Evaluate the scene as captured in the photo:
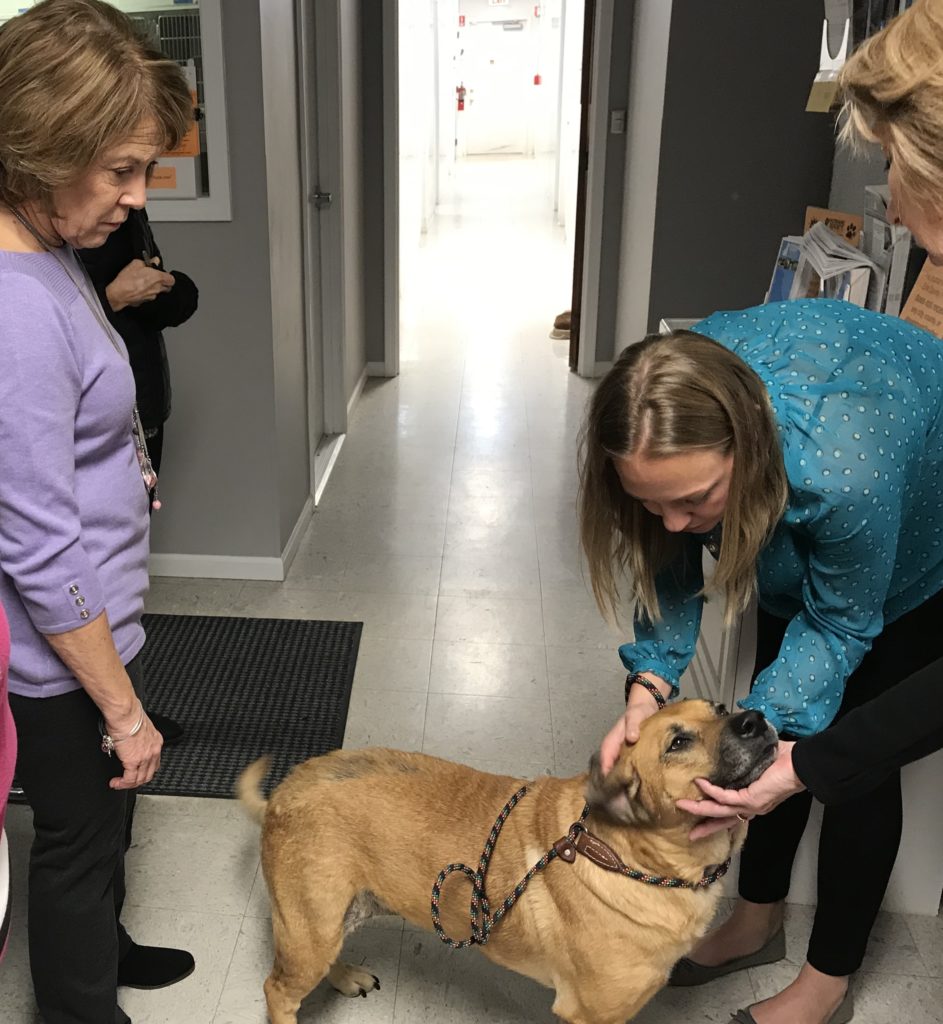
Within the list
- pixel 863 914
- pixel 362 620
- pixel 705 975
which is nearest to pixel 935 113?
pixel 863 914

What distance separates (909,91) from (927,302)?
94 cm

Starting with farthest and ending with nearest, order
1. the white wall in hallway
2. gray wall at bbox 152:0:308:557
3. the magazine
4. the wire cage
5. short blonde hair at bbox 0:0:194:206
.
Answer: the white wall in hallway < gray wall at bbox 152:0:308:557 < the wire cage < the magazine < short blonde hair at bbox 0:0:194:206

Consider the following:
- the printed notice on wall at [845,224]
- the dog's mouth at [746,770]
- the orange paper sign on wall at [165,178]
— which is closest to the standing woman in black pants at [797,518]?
the dog's mouth at [746,770]

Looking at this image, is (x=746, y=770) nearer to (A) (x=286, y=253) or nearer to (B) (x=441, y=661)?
(B) (x=441, y=661)

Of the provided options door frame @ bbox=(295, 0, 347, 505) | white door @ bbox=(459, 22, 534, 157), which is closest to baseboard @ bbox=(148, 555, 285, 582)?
door frame @ bbox=(295, 0, 347, 505)

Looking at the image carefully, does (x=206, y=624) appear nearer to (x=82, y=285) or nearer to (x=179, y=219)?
(x=179, y=219)

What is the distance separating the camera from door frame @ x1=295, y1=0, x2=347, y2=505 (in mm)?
3719

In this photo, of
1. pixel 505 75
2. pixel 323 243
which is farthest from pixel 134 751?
pixel 505 75

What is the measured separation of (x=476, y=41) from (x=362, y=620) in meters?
15.1

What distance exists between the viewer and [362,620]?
2971 millimetres

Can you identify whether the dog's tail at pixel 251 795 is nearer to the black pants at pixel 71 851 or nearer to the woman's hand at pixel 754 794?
the black pants at pixel 71 851

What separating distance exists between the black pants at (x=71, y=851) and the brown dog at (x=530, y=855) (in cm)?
24

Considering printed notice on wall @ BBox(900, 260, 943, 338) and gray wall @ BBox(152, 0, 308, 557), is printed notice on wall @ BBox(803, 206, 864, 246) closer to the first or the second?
printed notice on wall @ BBox(900, 260, 943, 338)

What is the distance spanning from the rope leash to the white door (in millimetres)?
16407
